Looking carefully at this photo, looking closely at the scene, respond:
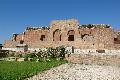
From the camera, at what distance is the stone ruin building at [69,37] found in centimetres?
3922

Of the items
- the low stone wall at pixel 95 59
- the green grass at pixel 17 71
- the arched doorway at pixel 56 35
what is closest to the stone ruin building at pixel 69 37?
the arched doorway at pixel 56 35

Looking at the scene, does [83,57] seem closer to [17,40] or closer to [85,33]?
[85,33]

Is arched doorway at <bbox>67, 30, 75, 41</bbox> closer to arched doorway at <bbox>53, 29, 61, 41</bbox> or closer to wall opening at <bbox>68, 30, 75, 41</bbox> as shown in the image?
wall opening at <bbox>68, 30, 75, 41</bbox>

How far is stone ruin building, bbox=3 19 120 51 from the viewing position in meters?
39.2

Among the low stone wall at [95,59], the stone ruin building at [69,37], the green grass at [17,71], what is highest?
the stone ruin building at [69,37]

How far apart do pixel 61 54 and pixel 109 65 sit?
5.78 m

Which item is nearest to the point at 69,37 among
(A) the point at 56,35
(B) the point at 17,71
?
(A) the point at 56,35

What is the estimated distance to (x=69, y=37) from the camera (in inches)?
1695

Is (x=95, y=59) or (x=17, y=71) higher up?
(x=95, y=59)

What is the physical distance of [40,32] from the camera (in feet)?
145

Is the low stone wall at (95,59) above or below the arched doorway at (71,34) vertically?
below

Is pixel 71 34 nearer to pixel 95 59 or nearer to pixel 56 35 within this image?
pixel 56 35

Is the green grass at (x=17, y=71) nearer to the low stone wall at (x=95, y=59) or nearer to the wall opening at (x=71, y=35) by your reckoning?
the low stone wall at (x=95, y=59)

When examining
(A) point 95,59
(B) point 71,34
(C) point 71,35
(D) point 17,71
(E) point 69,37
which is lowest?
(D) point 17,71
